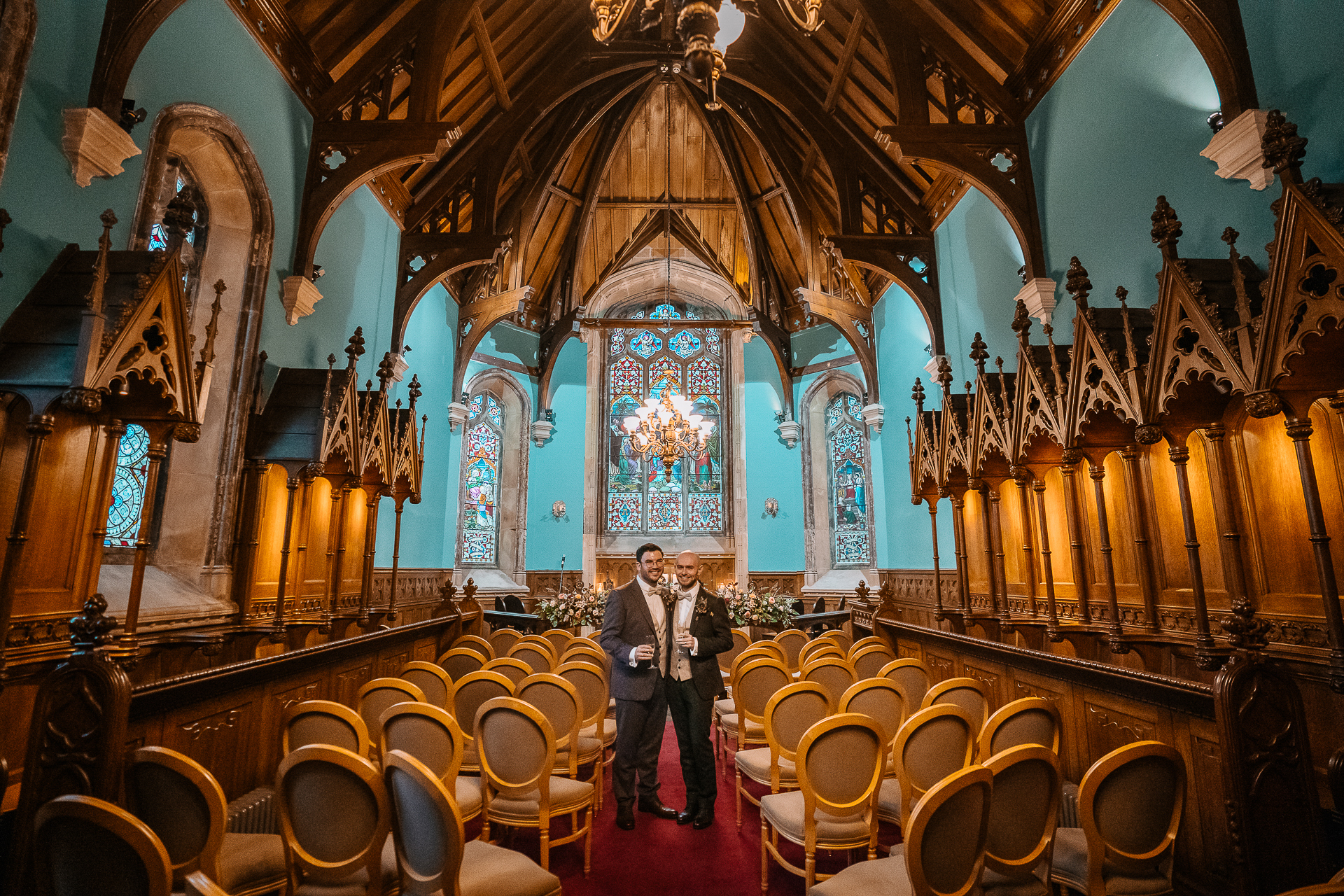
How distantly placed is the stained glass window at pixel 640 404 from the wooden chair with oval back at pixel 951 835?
12370 mm

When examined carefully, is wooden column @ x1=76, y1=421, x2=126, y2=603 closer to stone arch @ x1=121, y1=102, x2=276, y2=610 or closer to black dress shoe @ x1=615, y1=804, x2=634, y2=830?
stone arch @ x1=121, y1=102, x2=276, y2=610

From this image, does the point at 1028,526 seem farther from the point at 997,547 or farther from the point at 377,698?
the point at 377,698

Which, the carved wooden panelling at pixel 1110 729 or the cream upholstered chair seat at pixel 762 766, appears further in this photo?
the cream upholstered chair seat at pixel 762 766

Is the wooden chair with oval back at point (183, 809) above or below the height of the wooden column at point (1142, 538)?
below

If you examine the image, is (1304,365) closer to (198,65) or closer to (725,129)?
(198,65)

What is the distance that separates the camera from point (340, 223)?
8.03m

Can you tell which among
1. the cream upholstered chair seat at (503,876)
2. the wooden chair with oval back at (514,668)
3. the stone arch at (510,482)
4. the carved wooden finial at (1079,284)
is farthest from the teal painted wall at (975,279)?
the stone arch at (510,482)

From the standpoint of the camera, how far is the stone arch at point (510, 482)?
13570mm

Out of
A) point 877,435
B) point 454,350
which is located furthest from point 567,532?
point 877,435

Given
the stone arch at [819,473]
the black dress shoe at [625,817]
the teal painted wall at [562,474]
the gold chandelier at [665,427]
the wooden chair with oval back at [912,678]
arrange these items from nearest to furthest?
the black dress shoe at [625,817], the wooden chair with oval back at [912,678], the gold chandelier at [665,427], the stone arch at [819,473], the teal painted wall at [562,474]

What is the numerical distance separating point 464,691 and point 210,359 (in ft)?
9.32

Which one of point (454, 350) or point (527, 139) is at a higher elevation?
point (527, 139)

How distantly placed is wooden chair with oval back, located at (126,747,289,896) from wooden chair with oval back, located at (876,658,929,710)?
10.8 feet

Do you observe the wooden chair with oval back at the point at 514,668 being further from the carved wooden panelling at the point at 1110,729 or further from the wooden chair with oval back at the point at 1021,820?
the carved wooden panelling at the point at 1110,729
